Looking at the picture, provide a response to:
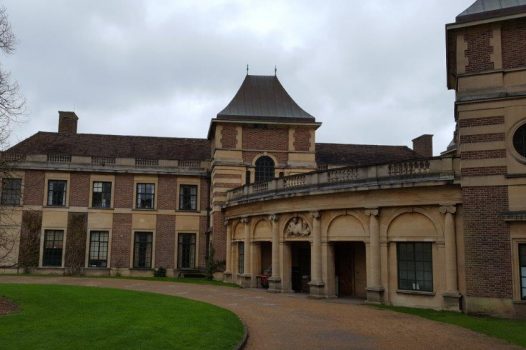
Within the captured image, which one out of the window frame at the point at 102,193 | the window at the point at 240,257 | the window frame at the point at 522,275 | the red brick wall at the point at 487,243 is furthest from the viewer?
the window frame at the point at 102,193

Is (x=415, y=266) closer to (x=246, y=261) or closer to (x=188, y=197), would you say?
(x=246, y=261)

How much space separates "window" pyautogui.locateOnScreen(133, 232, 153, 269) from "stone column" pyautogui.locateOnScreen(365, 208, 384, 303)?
784 inches

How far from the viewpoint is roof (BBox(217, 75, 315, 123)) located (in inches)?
1287

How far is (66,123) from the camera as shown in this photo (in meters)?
39.8

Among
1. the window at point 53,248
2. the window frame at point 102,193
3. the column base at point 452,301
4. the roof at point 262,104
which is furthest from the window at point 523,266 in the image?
the window at point 53,248

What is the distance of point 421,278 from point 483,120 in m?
6.07

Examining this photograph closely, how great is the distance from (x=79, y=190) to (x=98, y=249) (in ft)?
14.4

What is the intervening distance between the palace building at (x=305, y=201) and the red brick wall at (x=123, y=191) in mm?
72

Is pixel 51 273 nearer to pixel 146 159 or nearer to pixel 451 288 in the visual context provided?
pixel 146 159

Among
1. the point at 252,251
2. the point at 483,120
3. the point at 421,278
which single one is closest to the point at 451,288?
the point at 421,278

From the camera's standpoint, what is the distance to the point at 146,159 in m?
35.9

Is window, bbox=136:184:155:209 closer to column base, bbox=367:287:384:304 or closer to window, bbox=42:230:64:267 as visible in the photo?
window, bbox=42:230:64:267

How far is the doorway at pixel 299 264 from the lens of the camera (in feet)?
80.2

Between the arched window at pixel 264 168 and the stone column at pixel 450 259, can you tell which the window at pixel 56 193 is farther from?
the stone column at pixel 450 259
